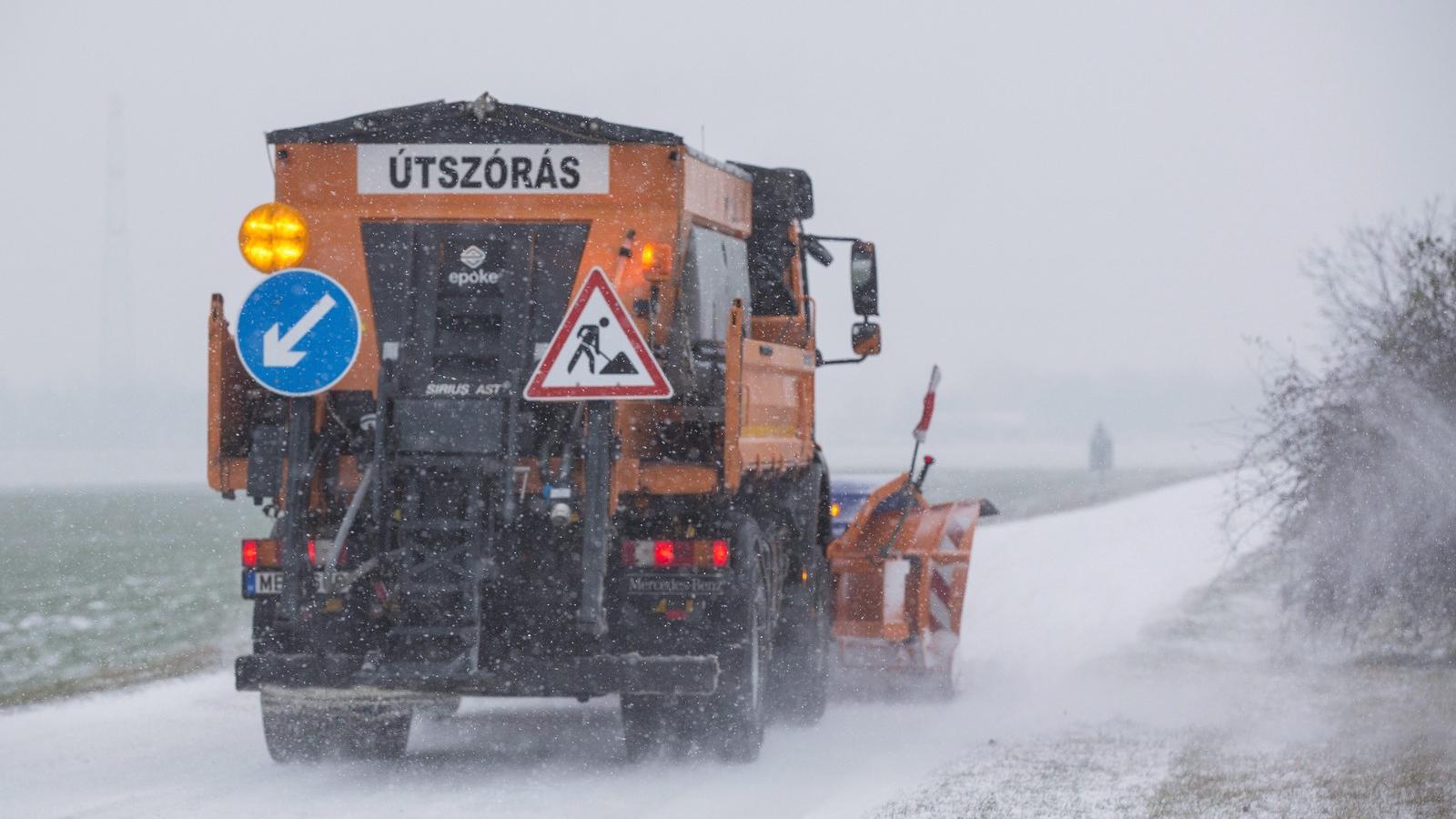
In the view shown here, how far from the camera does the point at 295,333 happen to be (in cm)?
801

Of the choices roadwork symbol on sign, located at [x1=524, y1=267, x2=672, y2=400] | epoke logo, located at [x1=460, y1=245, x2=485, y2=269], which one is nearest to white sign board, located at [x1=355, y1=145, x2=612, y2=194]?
epoke logo, located at [x1=460, y1=245, x2=485, y2=269]

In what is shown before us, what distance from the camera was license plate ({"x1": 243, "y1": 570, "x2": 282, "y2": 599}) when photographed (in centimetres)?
845

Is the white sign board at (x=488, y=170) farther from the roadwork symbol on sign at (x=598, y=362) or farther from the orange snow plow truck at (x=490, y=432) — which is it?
the roadwork symbol on sign at (x=598, y=362)

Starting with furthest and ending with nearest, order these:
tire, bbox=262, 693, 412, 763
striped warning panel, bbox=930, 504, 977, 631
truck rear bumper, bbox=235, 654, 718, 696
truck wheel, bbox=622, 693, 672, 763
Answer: striped warning panel, bbox=930, 504, 977, 631
truck wheel, bbox=622, 693, 672, 763
tire, bbox=262, 693, 412, 763
truck rear bumper, bbox=235, 654, 718, 696

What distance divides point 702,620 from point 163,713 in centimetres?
395

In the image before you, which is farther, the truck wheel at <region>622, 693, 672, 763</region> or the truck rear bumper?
the truck wheel at <region>622, 693, 672, 763</region>

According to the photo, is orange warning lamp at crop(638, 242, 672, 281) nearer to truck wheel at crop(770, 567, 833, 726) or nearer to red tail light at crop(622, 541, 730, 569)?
red tail light at crop(622, 541, 730, 569)

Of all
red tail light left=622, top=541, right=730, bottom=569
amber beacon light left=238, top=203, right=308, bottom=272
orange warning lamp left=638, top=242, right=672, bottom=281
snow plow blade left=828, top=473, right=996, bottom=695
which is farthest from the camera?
snow plow blade left=828, top=473, right=996, bottom=695

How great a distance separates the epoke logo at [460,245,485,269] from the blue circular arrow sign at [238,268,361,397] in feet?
2.90

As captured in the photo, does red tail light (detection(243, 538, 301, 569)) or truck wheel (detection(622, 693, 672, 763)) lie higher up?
red tail light (detection(243, 538, 301, 569))

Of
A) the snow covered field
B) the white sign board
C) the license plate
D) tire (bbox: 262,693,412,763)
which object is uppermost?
the white sign board

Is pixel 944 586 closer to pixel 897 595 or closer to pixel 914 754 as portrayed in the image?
pixel 897 595

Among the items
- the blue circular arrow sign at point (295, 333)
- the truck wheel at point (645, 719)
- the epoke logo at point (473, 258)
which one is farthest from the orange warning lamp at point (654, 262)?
the truck wheel at point (645, 719)

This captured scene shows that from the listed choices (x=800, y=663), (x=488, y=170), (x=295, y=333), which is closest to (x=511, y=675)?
(x=295, y=333)
